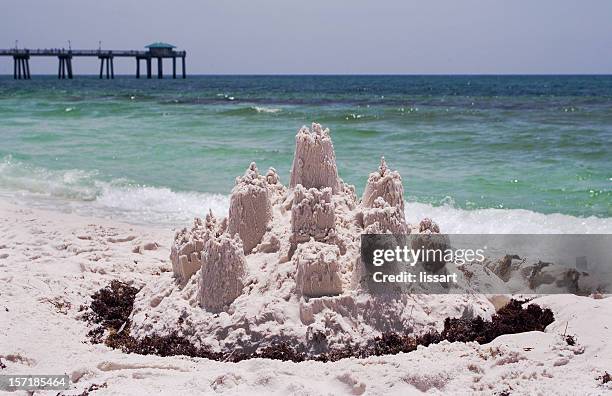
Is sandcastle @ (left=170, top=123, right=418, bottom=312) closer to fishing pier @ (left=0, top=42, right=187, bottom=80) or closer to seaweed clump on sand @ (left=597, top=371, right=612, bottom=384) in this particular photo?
seaweed clump on sand @ (left=597, top=371, right=612, bottom=384)

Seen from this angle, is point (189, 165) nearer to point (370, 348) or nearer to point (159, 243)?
point (159, 243)

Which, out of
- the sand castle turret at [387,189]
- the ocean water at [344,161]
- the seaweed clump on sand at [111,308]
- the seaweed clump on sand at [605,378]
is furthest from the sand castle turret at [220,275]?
the ocean water at [344,161]

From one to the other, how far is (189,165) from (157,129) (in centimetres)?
780

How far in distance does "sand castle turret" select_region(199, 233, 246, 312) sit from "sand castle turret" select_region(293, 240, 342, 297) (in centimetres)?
48

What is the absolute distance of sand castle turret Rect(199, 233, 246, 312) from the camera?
4707 mm

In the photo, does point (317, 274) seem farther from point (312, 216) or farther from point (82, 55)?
point (82, 55)

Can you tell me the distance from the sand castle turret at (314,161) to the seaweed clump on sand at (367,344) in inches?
62.0

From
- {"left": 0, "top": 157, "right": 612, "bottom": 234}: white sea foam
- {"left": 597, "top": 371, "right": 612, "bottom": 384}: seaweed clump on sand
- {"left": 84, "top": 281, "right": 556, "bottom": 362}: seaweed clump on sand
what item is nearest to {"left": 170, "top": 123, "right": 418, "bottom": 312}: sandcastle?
{"left": 84, "top": 281, "right": 556, "bottom": 362}: seaweed clump on sand

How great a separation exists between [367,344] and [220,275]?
113 cm

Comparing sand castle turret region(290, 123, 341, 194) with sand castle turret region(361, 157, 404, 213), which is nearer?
sand castle turret region(361, 157, 404, 213)

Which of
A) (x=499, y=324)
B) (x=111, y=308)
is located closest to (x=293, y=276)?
(x=499, y=324)

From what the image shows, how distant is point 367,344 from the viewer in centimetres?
434

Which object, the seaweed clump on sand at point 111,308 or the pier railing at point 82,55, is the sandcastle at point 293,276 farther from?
the pier railing at point 82,55

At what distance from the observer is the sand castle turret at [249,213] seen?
17.2 ft
